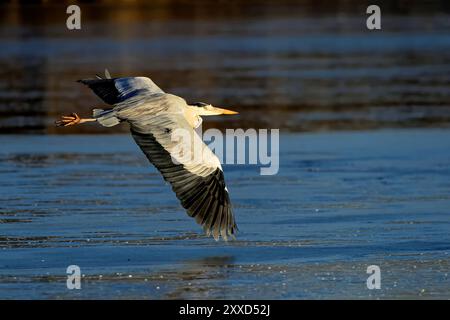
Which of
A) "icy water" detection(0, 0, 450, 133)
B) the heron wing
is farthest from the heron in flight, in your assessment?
"icy water" detection(0, 0, 450, 133)

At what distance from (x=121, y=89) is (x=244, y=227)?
5.88ft

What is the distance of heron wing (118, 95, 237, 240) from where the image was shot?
980 cm

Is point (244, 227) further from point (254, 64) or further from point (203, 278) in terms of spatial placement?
point (254, 64)

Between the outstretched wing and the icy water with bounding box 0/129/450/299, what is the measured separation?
1.25 meters

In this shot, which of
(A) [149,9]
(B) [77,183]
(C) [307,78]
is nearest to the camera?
(B) [77,183]

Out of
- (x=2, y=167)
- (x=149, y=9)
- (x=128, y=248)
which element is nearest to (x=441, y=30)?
(x=149, y=9)

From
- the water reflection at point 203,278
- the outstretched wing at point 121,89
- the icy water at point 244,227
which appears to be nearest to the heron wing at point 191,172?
the water reflection at point 203,278

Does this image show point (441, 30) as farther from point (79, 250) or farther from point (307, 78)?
point (79, 250)

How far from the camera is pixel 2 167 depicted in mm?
15078

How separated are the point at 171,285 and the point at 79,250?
1457 mm

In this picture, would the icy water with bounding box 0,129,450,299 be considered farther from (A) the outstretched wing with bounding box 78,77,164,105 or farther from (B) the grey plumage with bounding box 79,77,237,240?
(A) the outstretched wing with bounding box 78,77,164,105

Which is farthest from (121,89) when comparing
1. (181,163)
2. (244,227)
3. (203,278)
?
(203,278)

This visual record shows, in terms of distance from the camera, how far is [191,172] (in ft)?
32.2

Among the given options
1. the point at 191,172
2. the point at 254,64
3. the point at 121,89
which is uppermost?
the point at 121,89
